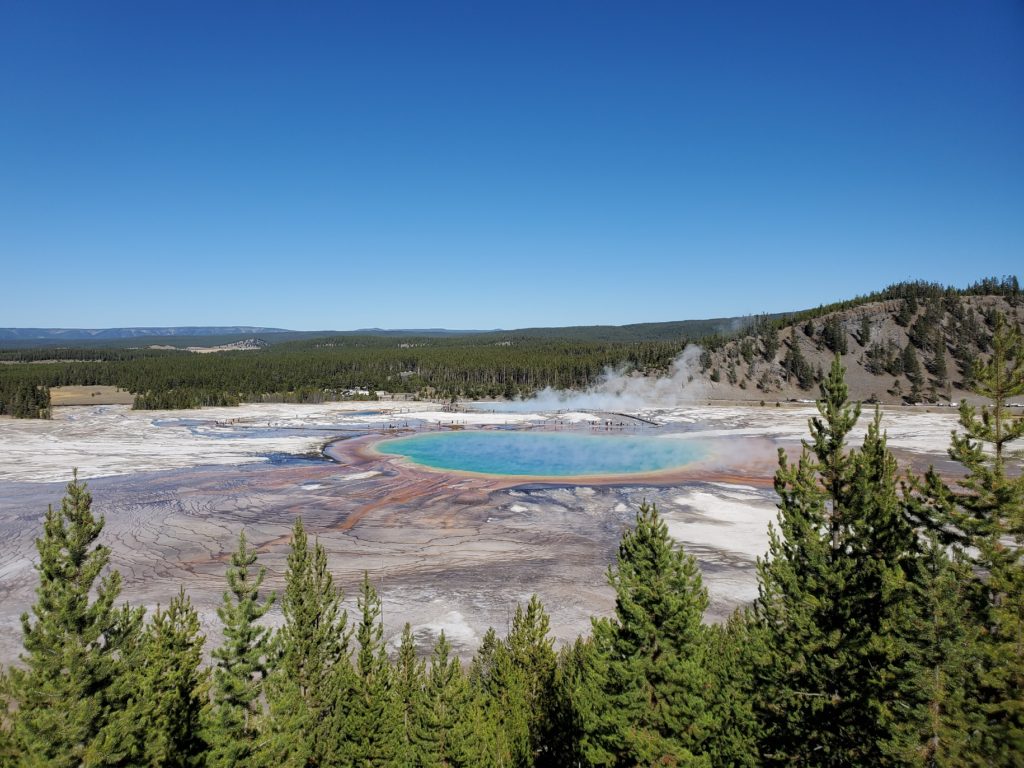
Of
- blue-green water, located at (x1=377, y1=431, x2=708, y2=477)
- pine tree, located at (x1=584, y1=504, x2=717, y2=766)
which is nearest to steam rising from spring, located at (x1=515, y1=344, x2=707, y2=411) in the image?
blue-green water, located at (x1=377, y1=431, x2=708, y2=477)

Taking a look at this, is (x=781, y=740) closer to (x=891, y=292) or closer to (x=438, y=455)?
(x=438, y=455)

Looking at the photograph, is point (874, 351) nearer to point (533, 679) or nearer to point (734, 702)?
point (734, 702)

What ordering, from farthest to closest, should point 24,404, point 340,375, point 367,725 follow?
point 340,375, point 24,404, point 367,725

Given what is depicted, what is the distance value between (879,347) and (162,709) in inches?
4792

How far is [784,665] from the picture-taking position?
1282cm

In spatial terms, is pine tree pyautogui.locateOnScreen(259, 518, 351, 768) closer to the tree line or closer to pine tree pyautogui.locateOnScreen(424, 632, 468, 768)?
pine tree pyautogui.locateOnScreen(424, 632, 468, 768)

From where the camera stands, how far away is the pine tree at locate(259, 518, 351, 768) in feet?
38.8

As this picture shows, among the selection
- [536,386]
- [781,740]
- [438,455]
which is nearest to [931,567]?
[781,740]

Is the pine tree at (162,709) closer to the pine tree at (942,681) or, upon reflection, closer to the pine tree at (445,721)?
the pine tree at (445,721)

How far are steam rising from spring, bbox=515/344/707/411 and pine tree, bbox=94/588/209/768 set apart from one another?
81374 millimetres

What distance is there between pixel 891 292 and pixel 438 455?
11528 cm

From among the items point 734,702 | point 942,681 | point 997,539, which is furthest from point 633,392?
point 942,681

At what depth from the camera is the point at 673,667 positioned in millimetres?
11508

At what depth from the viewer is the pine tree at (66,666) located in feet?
32.2
